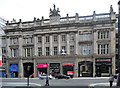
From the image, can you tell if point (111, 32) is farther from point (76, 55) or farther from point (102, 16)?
point (76, 55)

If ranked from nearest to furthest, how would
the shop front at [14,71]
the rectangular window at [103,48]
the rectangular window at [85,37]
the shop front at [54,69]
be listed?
the rectangular window at [103,48] → the rectangular window at [85,37] → the shop front at [54,69] → the shop front at [14,71]

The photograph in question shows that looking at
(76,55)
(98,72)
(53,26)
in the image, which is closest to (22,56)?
(53,26)

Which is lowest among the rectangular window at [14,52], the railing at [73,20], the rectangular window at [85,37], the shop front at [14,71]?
the shop front at [14,71]

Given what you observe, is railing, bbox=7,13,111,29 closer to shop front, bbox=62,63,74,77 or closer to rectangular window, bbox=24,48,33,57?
rectangular window, bbox=24,48,33,57

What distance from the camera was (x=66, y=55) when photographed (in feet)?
128

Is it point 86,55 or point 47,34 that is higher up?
point 47,34

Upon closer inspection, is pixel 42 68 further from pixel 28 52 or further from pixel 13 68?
pixel 13 68

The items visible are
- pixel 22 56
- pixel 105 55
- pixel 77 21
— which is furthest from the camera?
pixel 22 56

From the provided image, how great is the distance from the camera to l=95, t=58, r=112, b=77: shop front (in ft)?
117

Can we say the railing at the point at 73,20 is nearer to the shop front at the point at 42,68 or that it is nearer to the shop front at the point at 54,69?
the shop front at the point at 42,68

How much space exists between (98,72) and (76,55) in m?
6.72

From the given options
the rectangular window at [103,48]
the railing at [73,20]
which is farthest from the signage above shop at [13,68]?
the rectangular window at [103,48]

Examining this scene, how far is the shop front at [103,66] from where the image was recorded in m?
35.8

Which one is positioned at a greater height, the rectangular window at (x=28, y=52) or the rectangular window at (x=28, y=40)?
the rectangular window at (x=28, y=40)
